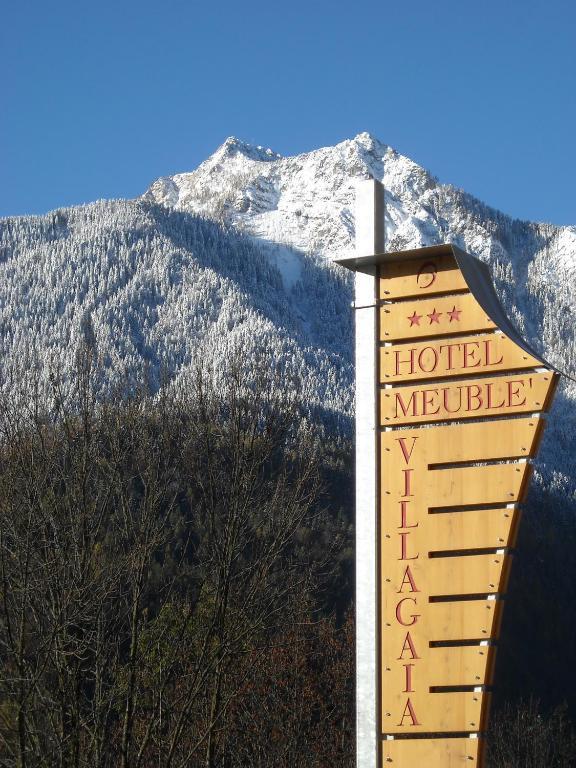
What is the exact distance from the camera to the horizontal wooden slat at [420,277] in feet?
31.4

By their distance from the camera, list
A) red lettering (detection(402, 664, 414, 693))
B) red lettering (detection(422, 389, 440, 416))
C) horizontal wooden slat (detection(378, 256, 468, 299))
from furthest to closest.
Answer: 1. horizontal wooden slat (detection(378, 256, 468, 299))
2. red lettering (detection(422, 389, 440, 416))
3. red lettering (detection(402, 664, 414, 693))

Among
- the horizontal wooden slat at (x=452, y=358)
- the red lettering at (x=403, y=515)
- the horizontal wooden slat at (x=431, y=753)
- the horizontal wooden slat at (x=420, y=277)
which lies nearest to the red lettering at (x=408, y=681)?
the horizontal wooden slat at (x=431, y=753)

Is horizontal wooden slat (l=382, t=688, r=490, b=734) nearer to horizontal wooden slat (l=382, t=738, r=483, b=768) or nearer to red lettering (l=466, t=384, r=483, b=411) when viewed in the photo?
horizontal wooden slat (l=382, t=738, r=483, b=768)

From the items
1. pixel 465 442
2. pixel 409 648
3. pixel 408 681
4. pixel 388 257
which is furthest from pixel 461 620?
pixel 388 257

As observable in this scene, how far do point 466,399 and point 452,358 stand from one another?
325 millimetres

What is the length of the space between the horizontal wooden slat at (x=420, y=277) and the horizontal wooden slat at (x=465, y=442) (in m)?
1.01

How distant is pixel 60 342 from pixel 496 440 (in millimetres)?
160442

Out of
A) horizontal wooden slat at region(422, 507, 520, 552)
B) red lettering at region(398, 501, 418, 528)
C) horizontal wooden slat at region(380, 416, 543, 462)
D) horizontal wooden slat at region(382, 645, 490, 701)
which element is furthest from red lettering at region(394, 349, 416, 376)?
horizontal wooden slat at region(382, 645, 490, 701)

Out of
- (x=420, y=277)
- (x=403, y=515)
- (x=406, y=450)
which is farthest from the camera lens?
(x=420, y=277)

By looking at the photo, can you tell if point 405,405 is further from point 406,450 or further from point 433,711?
point 433,711

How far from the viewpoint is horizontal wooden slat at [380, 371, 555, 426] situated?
29.7 feet

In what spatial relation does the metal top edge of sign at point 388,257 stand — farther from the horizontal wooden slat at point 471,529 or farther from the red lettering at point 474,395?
the horizontal wooden slat at point 471,529

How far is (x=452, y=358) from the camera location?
946 centimetres

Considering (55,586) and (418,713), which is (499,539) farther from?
(55,586)
